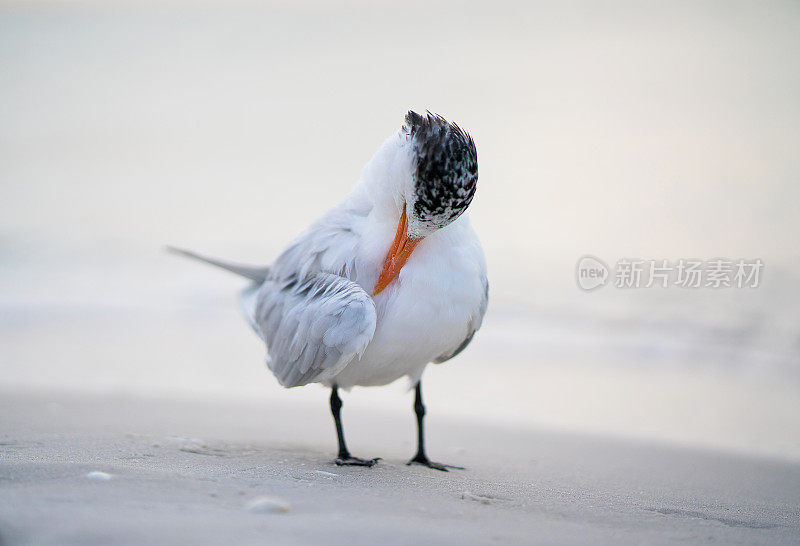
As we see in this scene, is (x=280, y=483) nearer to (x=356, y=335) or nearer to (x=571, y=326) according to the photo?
(x=356, y=335)

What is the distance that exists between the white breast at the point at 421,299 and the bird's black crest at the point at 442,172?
26 cm

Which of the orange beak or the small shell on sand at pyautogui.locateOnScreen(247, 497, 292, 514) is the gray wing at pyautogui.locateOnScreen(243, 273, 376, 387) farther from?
the small shell on sand at pyautogui.locateOnScreen(247, 497, 292, 514)

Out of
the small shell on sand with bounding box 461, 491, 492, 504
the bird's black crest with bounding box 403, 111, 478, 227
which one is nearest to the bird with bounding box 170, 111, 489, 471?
the bird's black crest with bounding box 403, 111, 478, 227

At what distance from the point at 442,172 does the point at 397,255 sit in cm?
41

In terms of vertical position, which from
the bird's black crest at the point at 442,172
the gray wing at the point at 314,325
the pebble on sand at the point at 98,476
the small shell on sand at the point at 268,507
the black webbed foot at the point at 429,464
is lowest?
the black webbed foot at the point at 429,464

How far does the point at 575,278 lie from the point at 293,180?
214 inches

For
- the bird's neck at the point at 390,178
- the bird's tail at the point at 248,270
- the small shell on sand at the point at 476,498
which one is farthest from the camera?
the bird's tail at the point at 248,270

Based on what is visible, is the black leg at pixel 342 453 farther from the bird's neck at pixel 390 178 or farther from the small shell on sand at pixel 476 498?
the bird's neck at pixel 390 178

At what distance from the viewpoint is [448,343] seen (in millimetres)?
3055

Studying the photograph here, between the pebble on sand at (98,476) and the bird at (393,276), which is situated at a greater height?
the bird at (393,276)

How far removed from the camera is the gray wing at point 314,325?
2.82 meters

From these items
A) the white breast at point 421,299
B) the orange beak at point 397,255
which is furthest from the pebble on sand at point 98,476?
the orange beak at point 397,255

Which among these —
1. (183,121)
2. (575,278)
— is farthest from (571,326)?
(183,121)

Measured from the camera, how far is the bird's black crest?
2.61 metres
